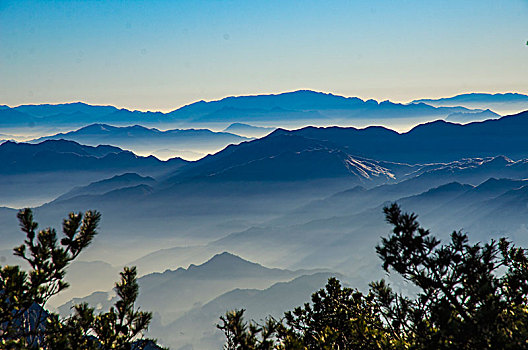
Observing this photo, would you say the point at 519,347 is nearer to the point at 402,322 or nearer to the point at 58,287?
the point at 402,322

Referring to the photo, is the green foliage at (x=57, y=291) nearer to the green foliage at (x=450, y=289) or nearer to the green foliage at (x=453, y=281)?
the green foliage at (x=450, y=289)

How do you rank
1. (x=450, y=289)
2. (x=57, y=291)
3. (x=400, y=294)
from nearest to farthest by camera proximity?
(x=450, y=289), (x=57, y=291), (x=400, y=294)

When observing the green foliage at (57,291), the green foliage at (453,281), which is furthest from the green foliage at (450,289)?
the green foliage at (57,291)

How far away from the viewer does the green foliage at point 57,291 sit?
8.04 metres

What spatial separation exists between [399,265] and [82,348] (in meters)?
5.96

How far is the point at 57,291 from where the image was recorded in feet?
27.2

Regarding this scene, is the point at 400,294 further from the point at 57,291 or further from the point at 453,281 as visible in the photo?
the point at 57,291

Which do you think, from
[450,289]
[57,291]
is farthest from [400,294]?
[57,291]

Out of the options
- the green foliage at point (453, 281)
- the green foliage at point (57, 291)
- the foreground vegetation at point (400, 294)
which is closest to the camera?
the green foliage at point (453, 281)

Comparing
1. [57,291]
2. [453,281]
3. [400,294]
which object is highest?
[57,291]

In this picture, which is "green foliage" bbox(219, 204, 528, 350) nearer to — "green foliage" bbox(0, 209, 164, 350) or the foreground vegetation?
the foreground vegetation

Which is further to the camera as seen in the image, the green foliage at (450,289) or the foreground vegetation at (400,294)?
the foreground vegetation at (400,294)

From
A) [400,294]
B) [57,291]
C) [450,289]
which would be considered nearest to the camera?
[450,289]

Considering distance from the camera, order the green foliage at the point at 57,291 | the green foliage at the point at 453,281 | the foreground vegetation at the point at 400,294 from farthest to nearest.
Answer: the green foliage at the point at 57,291, the foreground vegetation at the point at 400,294, the green foliage at the point at 453,281
